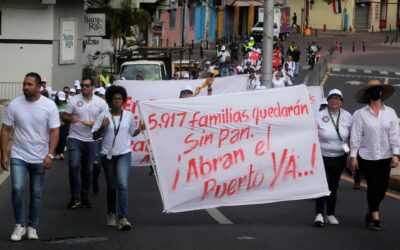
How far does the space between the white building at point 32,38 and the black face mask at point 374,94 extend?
19.6 meters

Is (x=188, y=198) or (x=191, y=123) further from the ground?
(x=191, y=123)

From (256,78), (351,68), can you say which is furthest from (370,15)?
(256,78)

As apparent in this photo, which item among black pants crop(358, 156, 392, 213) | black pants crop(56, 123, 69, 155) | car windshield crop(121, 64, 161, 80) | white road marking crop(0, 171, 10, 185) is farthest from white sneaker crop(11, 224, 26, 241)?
car windshield crop(121, 64, 161, 80)

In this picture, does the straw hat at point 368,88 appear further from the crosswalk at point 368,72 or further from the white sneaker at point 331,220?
the crosswalk at point 368,72

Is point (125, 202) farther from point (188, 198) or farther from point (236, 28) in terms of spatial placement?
point (236, 28)

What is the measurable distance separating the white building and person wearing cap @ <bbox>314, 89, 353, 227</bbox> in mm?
19384

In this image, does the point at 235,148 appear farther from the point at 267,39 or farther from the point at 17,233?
the point at 267,39

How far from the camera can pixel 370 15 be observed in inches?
3846

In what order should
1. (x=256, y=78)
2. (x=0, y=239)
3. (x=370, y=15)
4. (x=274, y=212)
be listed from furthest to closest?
(x=370, y=15) → (x=256, y=78) → (x=274, y=212) → (x=0, y=239)

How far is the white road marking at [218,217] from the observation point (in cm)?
1116

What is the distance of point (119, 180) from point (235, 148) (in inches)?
58.7

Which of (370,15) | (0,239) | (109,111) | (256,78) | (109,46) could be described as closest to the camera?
(0,239)

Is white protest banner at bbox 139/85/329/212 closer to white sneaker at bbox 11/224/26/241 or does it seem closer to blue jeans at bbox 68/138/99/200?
blue jeans at bbox 68/138/99/200

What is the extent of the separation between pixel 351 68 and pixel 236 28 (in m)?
32.9
